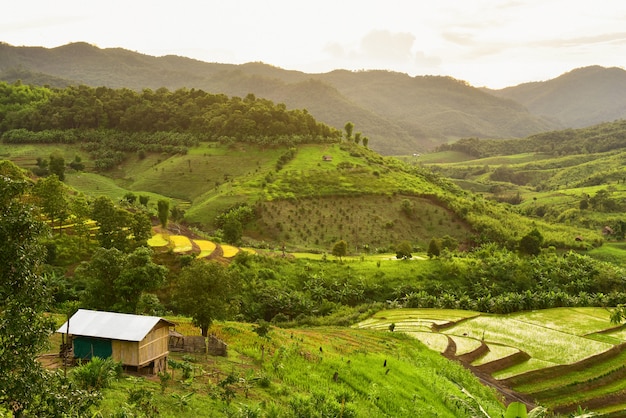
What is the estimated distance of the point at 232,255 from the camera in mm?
56750

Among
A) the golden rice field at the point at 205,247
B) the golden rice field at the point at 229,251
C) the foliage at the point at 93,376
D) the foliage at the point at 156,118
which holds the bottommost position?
the golden rice field at the point at 229,251

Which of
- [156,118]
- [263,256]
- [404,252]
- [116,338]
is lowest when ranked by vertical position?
[404,252]

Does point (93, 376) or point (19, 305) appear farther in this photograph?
point (93, 376)

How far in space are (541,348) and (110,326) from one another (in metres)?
34.6

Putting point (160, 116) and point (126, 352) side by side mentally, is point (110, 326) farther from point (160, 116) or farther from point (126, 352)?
point (160, 116)

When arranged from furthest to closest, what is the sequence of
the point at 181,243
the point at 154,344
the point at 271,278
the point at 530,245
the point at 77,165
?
the point at 77,165 < the point at 530,245 < the point at 181,243 < the point at 271,278 < the point at 154,344

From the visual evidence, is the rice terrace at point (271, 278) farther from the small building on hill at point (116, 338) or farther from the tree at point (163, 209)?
the tree at point (163, 209)

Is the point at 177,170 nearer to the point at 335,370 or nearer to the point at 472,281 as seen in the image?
the point at 472,281

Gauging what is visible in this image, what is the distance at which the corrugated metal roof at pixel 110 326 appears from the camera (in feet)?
71.8

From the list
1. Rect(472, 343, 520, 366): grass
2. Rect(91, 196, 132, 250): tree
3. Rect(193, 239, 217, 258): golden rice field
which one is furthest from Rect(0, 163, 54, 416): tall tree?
Rect(193, 239, 217, 258): golden rice field

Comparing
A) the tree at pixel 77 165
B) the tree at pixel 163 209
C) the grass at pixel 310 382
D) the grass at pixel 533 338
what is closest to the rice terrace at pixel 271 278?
the grass at pixel 310 382

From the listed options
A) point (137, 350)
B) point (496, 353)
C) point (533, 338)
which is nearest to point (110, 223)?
point (137, 350)

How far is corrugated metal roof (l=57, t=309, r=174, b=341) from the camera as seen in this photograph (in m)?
21.9

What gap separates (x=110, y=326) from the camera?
73.6ft
